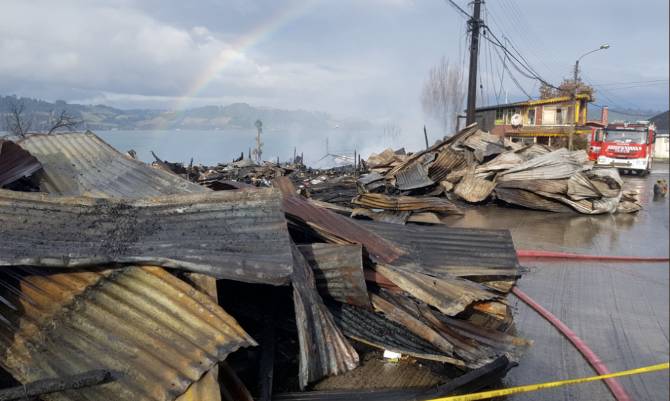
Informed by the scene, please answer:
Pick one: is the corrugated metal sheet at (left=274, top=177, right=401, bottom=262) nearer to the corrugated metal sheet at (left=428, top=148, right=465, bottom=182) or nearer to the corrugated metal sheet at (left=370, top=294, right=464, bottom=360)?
the corrugated metal sheet at (left=370, top=294, right=464, bottom=360)

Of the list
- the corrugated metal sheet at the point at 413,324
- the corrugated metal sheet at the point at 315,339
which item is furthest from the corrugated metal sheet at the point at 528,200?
the corrugated metal sheet at the point at 315,339

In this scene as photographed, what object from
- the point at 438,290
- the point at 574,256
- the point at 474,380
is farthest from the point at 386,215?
the point at 474,380

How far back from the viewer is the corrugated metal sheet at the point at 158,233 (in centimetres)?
256

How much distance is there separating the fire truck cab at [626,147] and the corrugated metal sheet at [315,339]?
2191 centimetres

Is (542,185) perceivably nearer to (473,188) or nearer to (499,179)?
(499,179)

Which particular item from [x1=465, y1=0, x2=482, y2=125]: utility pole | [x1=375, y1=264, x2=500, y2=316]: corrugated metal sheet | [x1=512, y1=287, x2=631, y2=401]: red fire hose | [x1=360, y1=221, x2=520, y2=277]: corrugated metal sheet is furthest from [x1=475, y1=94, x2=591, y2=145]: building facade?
[x1=375, y1=264, x2=500, y2=316]: corrugated metal sheet

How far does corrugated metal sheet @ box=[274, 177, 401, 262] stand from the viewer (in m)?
4.01

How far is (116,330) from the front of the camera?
2414mm

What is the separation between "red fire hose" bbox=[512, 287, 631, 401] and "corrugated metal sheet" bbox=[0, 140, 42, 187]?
17.0ft

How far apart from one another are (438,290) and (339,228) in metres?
1.08

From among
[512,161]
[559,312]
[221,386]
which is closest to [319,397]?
[221,386]

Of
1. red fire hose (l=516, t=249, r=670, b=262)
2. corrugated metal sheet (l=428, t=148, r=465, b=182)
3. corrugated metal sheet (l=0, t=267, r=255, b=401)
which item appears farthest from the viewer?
corrugated metal sheet (l=428, t=148, r=465, b=182)

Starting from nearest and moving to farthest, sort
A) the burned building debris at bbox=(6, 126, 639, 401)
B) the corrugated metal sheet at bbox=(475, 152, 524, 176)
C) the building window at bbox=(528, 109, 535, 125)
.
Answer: the burned building debris at bbox=(6, 126, 639, 401) → the corrugated metal sheet at bbox=(475, 152, 524, 176) → the building window at bbox=(528, 109, 535, 125)

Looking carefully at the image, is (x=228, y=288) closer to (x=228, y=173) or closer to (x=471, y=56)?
(x=228, y=173)
